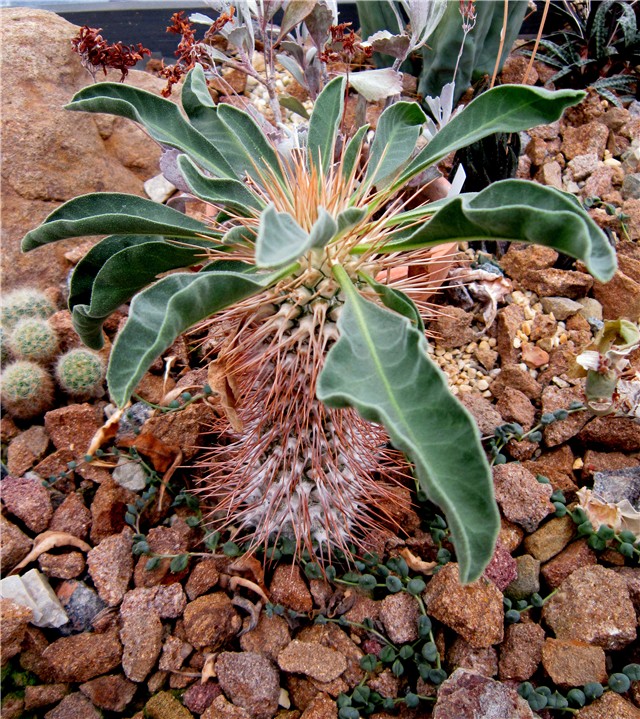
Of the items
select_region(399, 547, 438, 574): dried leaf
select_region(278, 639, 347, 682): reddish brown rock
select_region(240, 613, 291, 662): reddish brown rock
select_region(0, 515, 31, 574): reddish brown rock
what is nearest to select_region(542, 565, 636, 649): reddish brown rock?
select_region(399, 547, 438, 574): dried leaf

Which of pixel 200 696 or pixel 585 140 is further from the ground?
pixel 585 140

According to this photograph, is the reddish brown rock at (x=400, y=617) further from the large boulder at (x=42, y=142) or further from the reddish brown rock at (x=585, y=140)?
the reddish brown rock at (x=585, y=140)

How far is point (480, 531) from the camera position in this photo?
671 mm

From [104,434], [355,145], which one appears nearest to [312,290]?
[355,145]

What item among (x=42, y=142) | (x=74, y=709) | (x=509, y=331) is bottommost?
(x=74, y=709)

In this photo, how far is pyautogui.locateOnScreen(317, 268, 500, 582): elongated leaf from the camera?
667mm

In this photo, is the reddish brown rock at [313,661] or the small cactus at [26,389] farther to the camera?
the small cactus at [26,389]

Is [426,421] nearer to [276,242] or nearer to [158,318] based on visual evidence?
[276,242]

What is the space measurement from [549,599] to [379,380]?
84 centimetres

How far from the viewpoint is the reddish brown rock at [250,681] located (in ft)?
3.76

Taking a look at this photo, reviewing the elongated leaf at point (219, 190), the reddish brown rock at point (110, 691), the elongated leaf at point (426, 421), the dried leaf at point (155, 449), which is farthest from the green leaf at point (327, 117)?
the reddish brown rock at point (110, 691)

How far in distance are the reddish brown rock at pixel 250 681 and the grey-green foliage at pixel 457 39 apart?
6.54ft

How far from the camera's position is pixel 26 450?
1.63 meters

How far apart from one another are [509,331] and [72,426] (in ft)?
4.31
